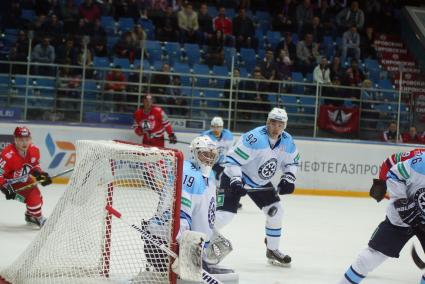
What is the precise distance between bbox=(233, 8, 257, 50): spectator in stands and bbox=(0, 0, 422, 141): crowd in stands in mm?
17

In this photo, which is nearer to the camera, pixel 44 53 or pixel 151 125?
pixel 151 125

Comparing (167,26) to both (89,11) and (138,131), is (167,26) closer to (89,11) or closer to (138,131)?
(89,11)

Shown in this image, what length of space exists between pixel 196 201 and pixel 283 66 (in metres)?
9.08

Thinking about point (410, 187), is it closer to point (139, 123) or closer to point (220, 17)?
point (139, 123)

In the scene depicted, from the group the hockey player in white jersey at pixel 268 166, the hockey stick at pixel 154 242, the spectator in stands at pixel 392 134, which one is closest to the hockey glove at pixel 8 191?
the hockey player in white jersey at pixel 268 166

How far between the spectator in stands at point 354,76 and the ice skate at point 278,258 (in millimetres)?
7303

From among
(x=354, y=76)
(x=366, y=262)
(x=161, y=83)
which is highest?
(x=354, y=76)

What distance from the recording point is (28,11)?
45.2ft

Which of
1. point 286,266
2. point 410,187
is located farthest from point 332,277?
point 410,187

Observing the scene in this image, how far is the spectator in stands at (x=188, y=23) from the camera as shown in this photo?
14172 millimetres

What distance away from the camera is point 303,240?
26.6 feet

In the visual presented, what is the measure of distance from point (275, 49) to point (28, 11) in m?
4.06

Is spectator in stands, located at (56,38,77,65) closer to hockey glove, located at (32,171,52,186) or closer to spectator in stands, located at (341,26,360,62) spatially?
hockey glove, located at (32,171,52,186)

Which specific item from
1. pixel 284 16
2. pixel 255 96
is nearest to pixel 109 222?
pixel 255 96
